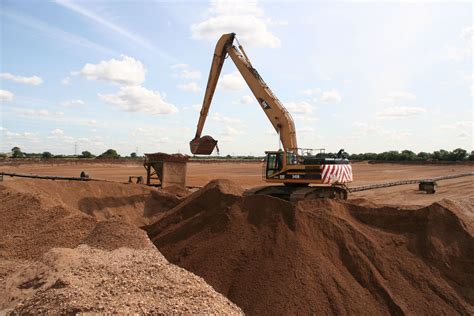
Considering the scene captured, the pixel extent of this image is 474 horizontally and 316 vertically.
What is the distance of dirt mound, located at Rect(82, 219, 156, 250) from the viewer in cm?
849

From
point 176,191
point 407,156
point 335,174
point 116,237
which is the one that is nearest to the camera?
point 116,237

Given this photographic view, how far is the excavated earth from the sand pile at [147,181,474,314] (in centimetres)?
2

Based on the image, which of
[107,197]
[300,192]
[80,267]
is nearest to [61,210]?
[107,197]

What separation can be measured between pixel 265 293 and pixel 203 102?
10.1 meters

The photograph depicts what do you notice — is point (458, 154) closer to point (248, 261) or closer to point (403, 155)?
point (403, 155)

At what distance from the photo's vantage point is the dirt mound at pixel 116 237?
849 cm

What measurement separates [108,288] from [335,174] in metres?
8.09

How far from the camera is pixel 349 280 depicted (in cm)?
696

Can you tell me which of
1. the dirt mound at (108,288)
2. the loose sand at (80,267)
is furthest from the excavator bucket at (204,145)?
the dirt mound at (108,288)

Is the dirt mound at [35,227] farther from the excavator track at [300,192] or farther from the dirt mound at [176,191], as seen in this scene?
the dirt mound at [176,191]

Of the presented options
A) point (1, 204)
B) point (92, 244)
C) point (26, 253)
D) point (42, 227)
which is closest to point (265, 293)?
point (92, 244)

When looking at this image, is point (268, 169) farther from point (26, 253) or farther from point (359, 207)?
point (26, 253)

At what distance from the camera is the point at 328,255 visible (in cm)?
752

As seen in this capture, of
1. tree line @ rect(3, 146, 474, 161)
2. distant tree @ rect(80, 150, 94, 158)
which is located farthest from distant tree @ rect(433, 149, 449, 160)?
distant tree @ rect(80, 150, 94, 158)
